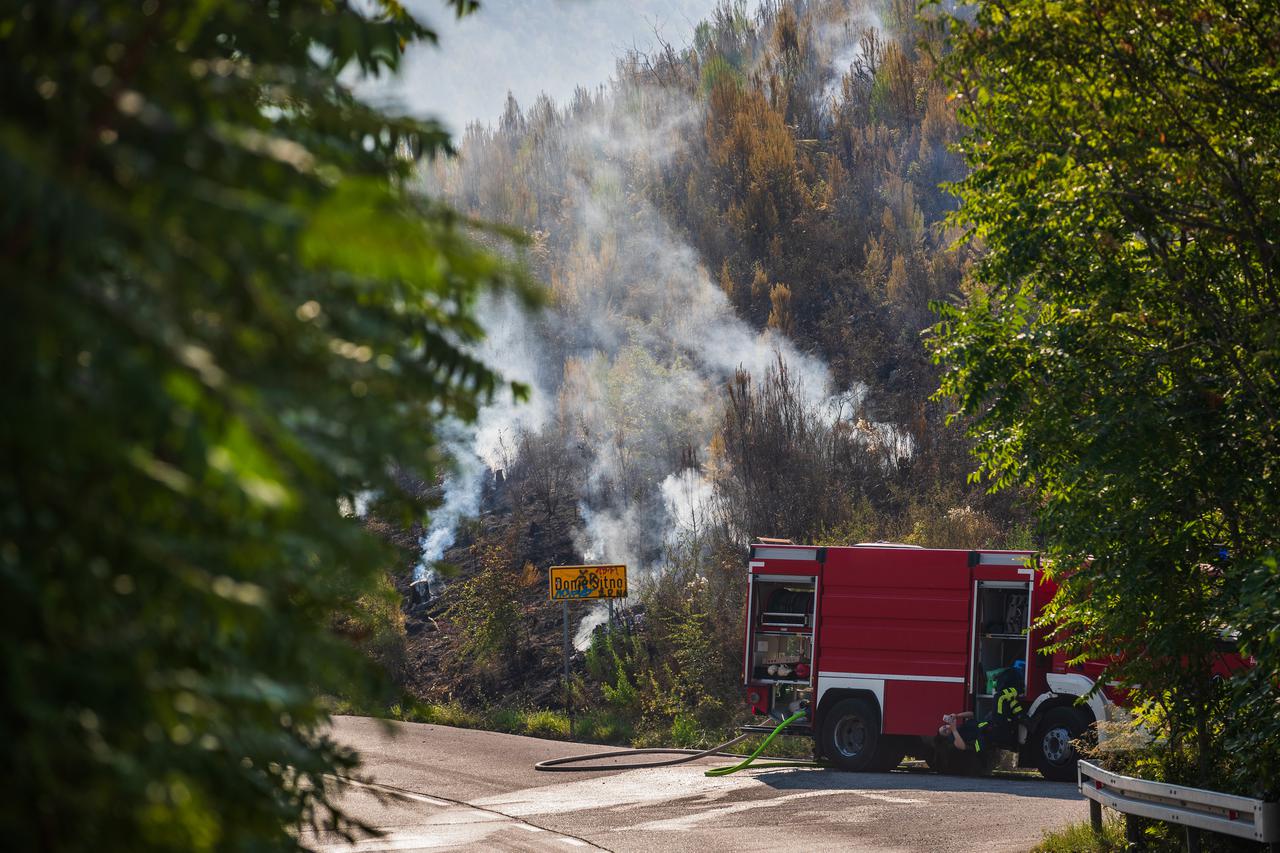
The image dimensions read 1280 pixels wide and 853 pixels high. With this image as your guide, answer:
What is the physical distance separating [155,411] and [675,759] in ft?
53.5

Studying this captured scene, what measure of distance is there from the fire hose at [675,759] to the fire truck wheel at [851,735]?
0.40 meters

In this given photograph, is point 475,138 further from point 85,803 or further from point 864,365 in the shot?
point 85,803

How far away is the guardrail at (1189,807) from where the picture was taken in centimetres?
700

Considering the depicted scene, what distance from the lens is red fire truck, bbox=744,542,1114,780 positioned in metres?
A: 15.8

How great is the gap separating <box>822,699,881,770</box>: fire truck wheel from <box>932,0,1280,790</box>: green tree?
26.5 ft

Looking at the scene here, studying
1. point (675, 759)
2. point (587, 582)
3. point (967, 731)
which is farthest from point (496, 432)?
point (967, 731)

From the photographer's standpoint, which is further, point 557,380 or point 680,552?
point 557,380

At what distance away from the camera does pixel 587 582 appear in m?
19.8

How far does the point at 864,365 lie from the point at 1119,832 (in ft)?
68.3

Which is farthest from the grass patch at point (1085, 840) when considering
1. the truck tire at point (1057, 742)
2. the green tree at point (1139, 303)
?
the truck tire at point (1057, 742)

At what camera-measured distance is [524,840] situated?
35.7ft

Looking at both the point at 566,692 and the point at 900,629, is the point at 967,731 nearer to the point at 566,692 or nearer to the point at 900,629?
the point at 900,629

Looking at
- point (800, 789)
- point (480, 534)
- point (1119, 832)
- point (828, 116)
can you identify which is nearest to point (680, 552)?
point (480, 534)

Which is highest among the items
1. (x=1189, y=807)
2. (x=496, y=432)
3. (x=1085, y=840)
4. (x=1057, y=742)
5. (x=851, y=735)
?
(x=496, y=432)
